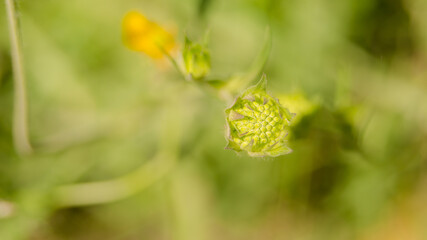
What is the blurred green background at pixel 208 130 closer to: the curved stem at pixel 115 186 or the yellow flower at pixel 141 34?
the curved stem at pixel 115 186

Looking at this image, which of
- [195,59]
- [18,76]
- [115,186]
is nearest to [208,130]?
[115,186]

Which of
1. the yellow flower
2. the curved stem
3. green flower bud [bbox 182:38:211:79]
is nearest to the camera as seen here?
green flower bud [bbox 182:38:211:79]

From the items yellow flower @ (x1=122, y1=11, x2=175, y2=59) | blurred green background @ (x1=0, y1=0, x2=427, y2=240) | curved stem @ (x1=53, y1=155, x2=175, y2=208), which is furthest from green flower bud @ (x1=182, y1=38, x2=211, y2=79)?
curved stem @ (x1=53, y1=155, x2=175, y2=208)

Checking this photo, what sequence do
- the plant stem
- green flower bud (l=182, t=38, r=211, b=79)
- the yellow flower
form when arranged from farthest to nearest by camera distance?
the yellow flower → green flower bud (l=182, t=38, r=211, b=79) → the plant stem

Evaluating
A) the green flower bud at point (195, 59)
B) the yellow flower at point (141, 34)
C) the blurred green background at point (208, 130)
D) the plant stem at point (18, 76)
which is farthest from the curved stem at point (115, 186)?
the green flower bud at point (195, 59)

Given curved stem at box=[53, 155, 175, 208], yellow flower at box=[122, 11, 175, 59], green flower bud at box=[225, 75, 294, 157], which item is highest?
yellow flower at box=[122, 11, 175, 59]

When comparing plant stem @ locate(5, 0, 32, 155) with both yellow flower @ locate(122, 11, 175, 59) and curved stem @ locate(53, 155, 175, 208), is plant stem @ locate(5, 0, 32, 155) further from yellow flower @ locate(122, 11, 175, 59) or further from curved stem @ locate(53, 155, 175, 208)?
yellow flower @ locate(122, 11, 175, 59)
